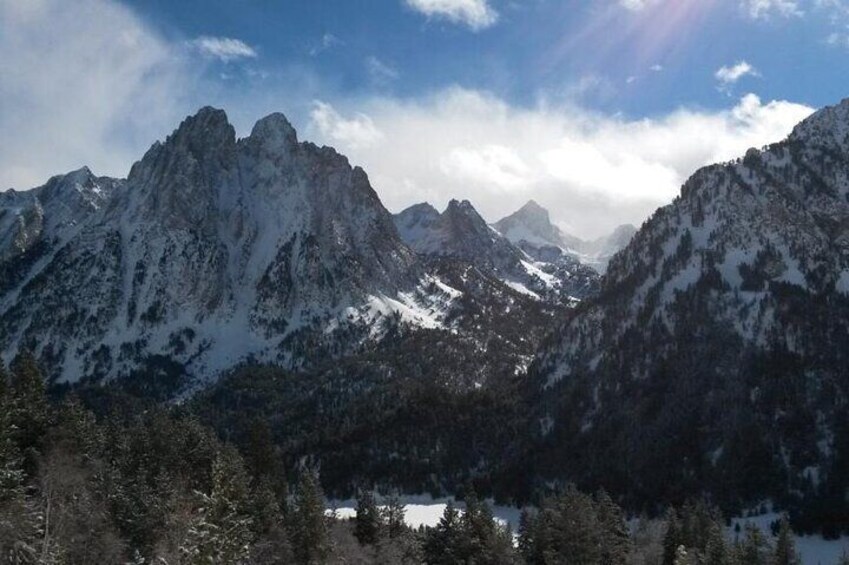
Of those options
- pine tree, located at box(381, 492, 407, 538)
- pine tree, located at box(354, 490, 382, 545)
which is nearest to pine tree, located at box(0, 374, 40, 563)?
pine tree, located at box(354, 490, 382, 545)

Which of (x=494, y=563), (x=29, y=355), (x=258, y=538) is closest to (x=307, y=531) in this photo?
(x=258, y=538)

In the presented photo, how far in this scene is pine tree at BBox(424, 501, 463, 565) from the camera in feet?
303

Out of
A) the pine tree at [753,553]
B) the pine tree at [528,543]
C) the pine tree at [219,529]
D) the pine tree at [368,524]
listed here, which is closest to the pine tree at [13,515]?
the pine tree at [219,529]

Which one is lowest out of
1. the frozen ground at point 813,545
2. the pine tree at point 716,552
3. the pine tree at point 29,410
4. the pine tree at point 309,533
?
the frozen ground at point 813,545

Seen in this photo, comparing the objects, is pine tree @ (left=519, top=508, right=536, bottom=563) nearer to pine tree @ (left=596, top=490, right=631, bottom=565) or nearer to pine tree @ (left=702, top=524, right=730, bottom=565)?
pine tree @ (left=596, top=490, right=631, bottom=565)

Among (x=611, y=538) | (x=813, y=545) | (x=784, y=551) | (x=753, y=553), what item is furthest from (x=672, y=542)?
(x=813, y=545)

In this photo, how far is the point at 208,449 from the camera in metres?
103

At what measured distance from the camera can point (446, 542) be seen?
9681cm

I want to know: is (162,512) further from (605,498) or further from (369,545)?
(605,498)

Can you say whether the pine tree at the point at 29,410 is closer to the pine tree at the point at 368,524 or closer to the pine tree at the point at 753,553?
the pine tree at the point at 368,524

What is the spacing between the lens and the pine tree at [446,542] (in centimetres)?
9225

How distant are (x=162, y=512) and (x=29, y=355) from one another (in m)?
31.7

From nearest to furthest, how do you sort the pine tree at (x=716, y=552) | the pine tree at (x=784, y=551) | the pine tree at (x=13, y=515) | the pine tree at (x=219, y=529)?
the pine tree at (x=219, y=529) → the pine tree at (x=13, y=515) → the pine tree at (x=716, y=552) → the pine tree at (x=784, y=551)

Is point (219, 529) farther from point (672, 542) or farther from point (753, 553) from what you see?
point (753, 553)
